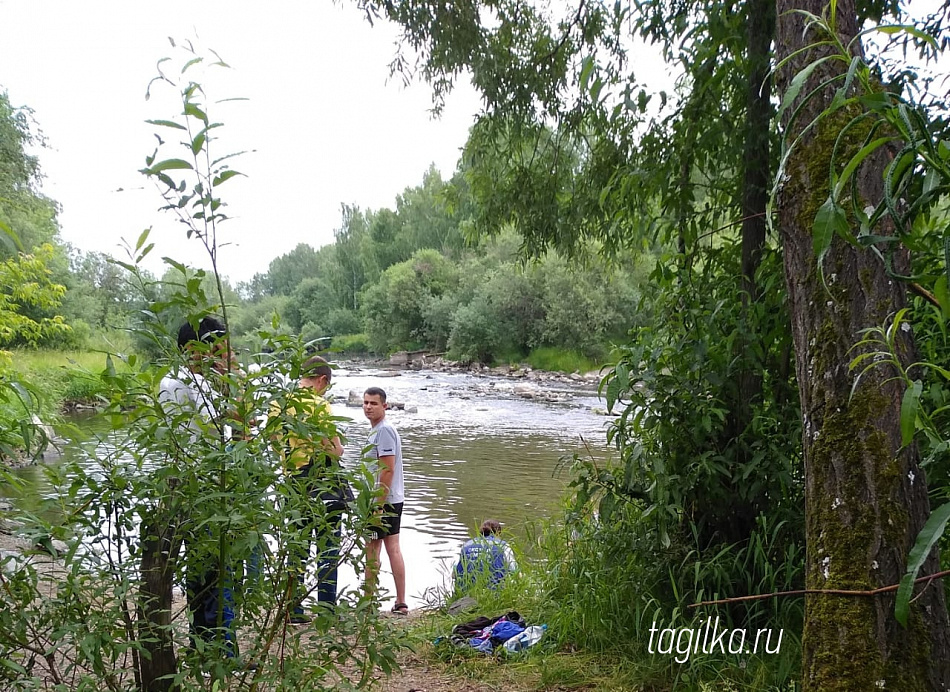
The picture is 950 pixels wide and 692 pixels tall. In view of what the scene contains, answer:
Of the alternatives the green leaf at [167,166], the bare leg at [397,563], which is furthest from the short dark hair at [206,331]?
the bare leg at [397,563]

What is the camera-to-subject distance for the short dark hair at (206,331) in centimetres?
209

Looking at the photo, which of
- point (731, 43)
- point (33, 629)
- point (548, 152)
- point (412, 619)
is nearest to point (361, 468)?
point (33, 629)

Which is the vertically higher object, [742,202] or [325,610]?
[742,202]

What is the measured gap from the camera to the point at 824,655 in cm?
163

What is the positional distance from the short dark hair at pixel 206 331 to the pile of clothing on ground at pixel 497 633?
2342 millimetres

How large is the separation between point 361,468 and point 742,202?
245cm

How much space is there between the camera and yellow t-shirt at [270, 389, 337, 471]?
2.05 meters

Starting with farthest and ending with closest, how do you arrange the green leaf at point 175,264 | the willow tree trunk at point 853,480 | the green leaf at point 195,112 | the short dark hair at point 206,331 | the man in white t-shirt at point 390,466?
1. the man in white t-shirt at point 390,466
2. the short dark hair at point 206,331
3. the green leaf at point 175,264
4. the green leaf at point 195,112
5. the willow tree trunk at point 853,480

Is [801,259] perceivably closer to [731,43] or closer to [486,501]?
[731,43]

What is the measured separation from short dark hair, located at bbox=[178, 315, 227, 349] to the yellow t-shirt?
0.88ft

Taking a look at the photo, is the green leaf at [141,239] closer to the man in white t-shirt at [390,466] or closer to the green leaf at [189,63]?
the green leaf at [189,63]

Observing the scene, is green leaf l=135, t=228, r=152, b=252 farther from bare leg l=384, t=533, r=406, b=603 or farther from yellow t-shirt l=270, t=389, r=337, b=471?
bare leg l=384, t=533, r=406, b=603
